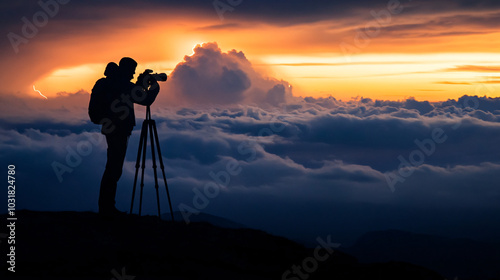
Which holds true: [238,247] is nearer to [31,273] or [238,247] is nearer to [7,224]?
[31,273]

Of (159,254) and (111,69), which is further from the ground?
(111,69)

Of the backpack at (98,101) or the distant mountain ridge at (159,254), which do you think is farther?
the backpack at (98,101)

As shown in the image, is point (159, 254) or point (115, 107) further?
point (115, 107)

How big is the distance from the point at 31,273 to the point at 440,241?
206 meters

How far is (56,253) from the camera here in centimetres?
881

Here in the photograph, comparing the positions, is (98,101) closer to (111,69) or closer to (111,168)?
(111,69)

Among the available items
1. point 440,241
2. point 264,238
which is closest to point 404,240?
point 440,241

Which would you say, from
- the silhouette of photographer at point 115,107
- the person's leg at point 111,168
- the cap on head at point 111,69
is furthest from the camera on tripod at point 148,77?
the person's leg at point 111,168

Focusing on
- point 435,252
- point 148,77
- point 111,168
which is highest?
point 148,77

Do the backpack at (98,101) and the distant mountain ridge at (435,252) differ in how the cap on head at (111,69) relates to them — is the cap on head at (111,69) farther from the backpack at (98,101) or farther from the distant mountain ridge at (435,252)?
the distant mountain ridge at (435,252)

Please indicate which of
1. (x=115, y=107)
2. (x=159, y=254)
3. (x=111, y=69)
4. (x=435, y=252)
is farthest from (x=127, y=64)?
(x=435, y=252)

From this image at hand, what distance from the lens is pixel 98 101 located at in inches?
428

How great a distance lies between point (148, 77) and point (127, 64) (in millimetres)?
586

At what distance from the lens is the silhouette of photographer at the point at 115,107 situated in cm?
1091
